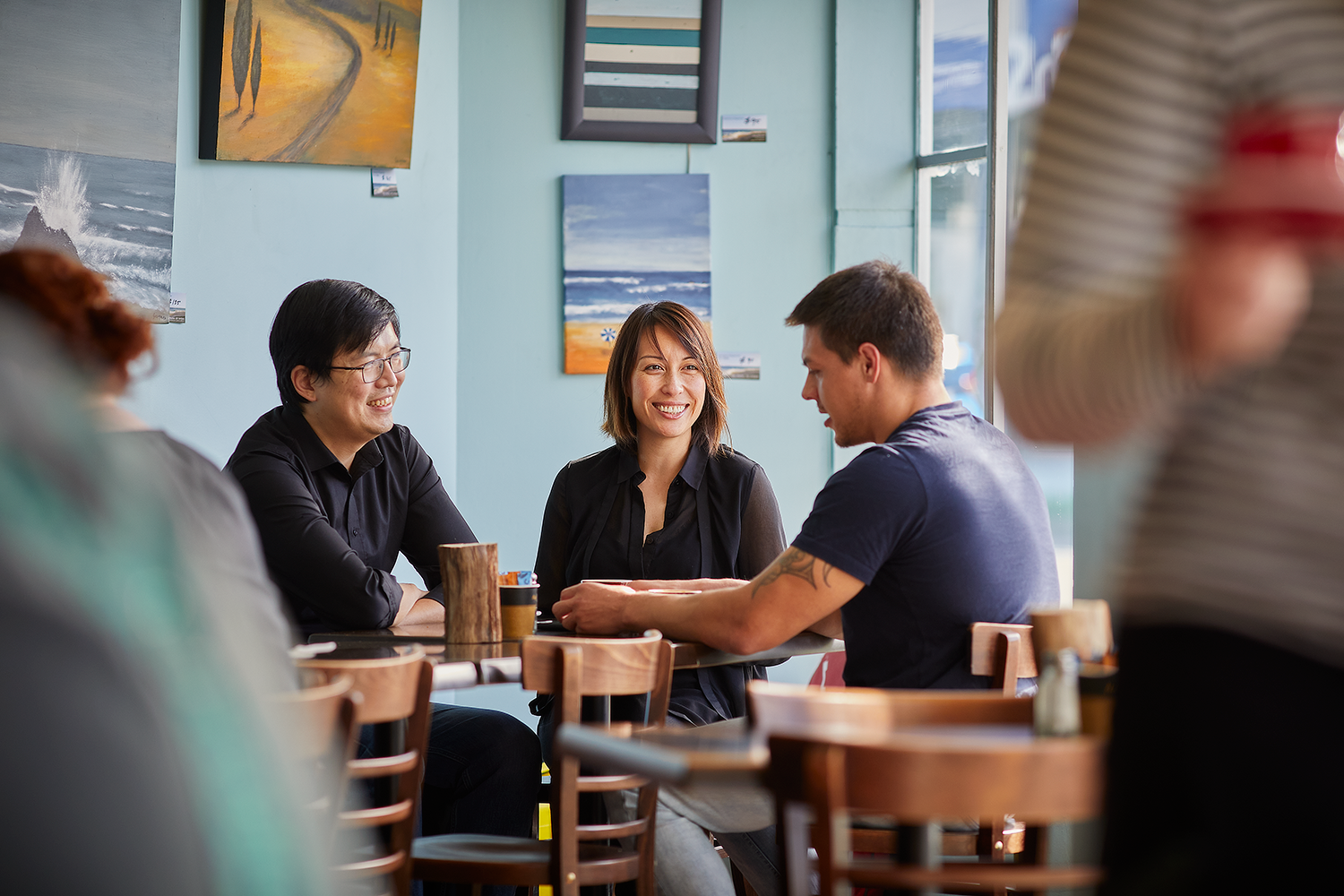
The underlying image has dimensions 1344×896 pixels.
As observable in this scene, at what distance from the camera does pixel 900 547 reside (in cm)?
224

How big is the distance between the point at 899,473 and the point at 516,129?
2.97 meters

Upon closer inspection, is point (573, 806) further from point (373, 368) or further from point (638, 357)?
point (638, 357)

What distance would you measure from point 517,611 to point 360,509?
761 millimetres

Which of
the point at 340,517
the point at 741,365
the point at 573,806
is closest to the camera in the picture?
the point at 573,806

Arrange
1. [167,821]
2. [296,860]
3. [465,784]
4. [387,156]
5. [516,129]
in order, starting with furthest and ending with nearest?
1. [516,129]
2. [387,156]
3. [465,784]
4. [296,860]
5. [167,821]

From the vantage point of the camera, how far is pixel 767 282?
483 cm

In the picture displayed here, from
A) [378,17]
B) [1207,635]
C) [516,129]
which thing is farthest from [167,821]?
[516,129]

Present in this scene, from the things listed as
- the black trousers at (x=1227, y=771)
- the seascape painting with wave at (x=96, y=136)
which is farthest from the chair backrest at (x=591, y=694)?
the seascape painting with wave at (x=96, y=136)

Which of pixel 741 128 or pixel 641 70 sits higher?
pixel 641 70

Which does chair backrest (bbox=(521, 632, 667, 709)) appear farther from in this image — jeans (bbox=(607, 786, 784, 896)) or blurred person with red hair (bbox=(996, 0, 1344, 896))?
blurred person with red hair (bbox=(996, 0, 1344, 896))

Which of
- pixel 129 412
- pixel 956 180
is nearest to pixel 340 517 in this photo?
pixel 129 412

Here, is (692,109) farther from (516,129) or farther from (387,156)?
(387,156)

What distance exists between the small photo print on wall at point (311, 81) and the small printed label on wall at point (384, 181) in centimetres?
3

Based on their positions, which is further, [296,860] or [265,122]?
[265,122]
